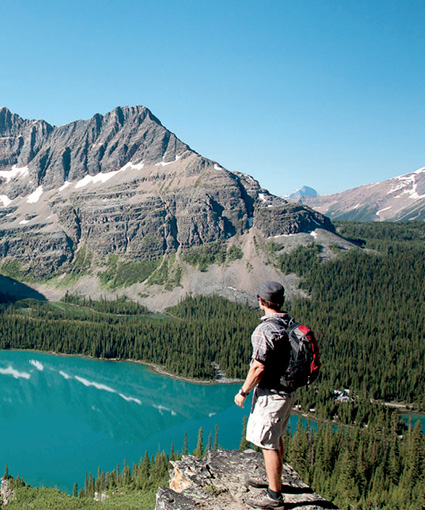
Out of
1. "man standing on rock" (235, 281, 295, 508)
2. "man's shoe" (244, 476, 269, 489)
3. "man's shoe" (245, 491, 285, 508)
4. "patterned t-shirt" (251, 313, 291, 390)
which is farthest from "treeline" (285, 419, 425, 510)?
"patterned t-shirt" (251, 313, 291, 390)

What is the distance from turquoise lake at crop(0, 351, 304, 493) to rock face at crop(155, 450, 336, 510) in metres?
52.8

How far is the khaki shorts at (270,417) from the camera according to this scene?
10039 millimetres

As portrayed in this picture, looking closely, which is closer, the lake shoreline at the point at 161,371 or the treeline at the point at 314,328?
the treeline at the point at 314,328

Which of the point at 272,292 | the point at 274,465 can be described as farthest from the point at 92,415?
the point at 272,292

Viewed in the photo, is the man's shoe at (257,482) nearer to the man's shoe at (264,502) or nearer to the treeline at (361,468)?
the man's shoe at (264,502)

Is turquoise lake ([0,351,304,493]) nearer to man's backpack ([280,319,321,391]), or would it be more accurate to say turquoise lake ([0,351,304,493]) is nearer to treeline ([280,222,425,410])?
treeline ([280,222,425,410])

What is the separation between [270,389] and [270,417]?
68 cm

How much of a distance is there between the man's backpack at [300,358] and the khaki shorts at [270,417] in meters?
0.40

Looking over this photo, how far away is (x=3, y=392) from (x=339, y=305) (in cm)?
11413

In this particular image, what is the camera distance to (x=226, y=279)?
18538 cm

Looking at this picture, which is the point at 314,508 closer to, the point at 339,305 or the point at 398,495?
the point at 398,495

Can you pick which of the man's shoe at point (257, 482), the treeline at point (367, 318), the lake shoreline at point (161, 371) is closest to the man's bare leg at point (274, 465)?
the man's shoe at point (257, 482)

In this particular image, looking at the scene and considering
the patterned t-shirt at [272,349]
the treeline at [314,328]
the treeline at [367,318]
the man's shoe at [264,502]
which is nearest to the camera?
the patterned t-shirt at [272,349]

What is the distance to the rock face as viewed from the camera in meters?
11.0
